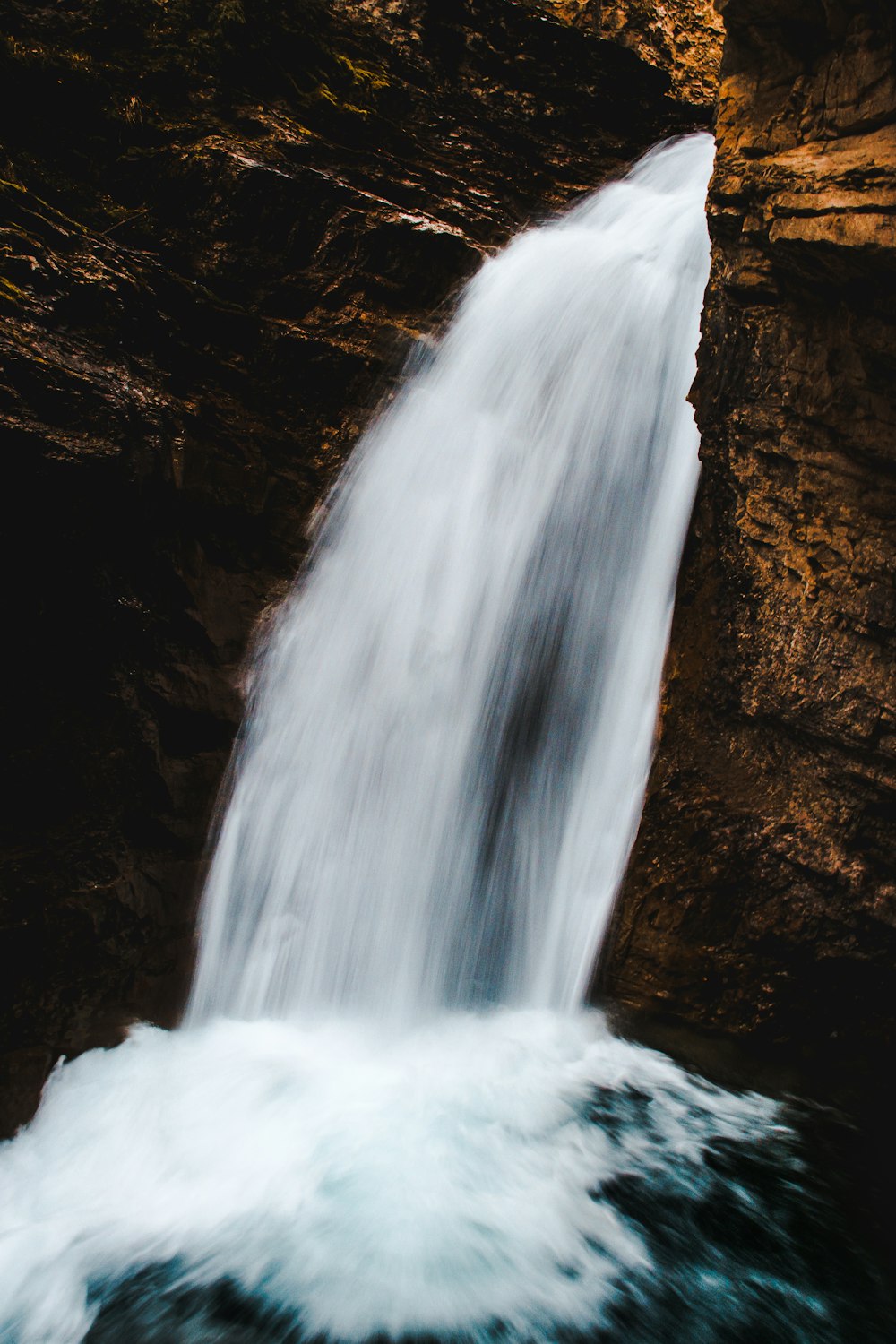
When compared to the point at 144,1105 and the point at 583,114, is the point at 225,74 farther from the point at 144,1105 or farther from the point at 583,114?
the point at 144,1105

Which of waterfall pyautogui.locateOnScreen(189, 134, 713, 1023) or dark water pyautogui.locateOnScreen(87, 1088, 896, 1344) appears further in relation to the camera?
waterfall pyautogui.locateOnScreen(189, 134, 713, 1023)

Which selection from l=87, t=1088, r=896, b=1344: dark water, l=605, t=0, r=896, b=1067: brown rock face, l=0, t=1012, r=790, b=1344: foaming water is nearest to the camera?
l=87, t=1088, r=896, b=1344: dark water

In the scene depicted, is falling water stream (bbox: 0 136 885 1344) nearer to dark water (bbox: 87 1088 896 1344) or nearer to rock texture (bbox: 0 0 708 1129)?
dark water (bbox: 87 1088 896 1344)

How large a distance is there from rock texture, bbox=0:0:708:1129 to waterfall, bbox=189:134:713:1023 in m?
0.33

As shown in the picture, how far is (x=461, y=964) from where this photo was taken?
495cm

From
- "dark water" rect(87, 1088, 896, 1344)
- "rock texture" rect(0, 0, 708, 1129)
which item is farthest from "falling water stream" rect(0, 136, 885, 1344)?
"rock texture" rect(0, 0, 708, 1129)

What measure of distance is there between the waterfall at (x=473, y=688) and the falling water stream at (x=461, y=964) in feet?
0.06

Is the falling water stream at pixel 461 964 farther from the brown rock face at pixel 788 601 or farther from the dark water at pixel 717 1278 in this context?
the brown rock face at pixel 788 601

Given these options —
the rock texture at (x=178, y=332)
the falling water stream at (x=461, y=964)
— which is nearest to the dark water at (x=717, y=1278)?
the falling water stream at (x=461, y=964)

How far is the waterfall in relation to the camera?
4.93 meters

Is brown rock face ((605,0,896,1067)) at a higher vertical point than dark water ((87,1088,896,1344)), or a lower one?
higher

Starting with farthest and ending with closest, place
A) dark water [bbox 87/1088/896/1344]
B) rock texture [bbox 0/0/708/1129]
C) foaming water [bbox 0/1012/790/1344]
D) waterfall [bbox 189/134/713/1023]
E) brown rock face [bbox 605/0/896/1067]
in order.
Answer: waterfall [bbox 189/134/713/1023] → rock texture [bbox 0/0/708/1129] → brown rock face [bbox 605/0/896/1067] → foaming water [bbox 0/1012/790/1344] → dark water [bbox 87/1088/896/1344]

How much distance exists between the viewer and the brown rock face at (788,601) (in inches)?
153

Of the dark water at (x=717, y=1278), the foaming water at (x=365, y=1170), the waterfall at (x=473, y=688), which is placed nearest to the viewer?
the dark water at (x=717, y=1278)
